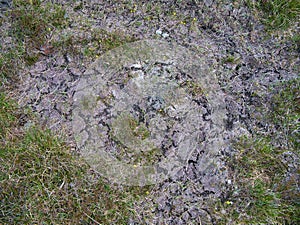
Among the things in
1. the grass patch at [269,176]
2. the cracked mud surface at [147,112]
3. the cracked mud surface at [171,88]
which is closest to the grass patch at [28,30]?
the cracked mud surface at [171,88]

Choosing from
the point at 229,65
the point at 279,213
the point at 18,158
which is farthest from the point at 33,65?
the point at 279,213

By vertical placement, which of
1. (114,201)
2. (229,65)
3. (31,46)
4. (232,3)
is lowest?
(114,201)

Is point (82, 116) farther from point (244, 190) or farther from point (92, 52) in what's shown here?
point (244, 190)

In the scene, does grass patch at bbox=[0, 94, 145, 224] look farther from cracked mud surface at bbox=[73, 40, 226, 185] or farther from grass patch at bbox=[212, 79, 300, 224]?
grass patch at bbox=[212, 79, 300, 224]

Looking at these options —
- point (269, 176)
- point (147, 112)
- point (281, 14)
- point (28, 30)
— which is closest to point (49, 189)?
point (147, 112)

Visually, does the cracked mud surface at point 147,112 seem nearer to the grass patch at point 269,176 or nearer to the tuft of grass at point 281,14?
the grass patch at point 269,176
